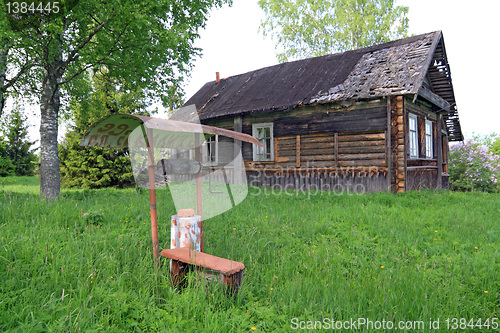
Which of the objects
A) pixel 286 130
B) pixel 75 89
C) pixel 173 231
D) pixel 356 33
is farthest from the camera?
pixel 356 33

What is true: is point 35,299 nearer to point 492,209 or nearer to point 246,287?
point 246,287

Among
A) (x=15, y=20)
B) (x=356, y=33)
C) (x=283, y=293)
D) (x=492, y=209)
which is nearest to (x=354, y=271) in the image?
(x=283, y=293)

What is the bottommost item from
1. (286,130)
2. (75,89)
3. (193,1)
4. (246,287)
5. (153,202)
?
(246,287)

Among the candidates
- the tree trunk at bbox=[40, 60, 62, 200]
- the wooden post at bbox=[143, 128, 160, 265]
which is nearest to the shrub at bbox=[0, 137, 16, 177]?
the tree trunk at bbox=[40, 60, 62, 200]

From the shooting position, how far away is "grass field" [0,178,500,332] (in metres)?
2.64

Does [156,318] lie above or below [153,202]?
below

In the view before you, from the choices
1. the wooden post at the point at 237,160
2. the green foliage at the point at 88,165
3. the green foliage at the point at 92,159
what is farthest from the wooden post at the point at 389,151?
the green foliage at the point at 88,165

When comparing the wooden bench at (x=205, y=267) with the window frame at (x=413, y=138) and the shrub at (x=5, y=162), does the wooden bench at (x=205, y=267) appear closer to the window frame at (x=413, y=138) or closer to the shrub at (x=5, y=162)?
the shrub at (x=5, y=162)

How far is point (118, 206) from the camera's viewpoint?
6676mm

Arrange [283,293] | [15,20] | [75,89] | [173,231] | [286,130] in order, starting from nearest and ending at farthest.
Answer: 1. [283,293]
2. [173,231]
3. [15,20]
4. [75,89]
5. [286,130]

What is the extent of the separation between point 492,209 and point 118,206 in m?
9.47

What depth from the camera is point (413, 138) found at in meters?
11.6

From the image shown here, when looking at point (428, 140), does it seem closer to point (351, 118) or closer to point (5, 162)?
point (351, 118)

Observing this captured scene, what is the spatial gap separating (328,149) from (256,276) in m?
8.77
